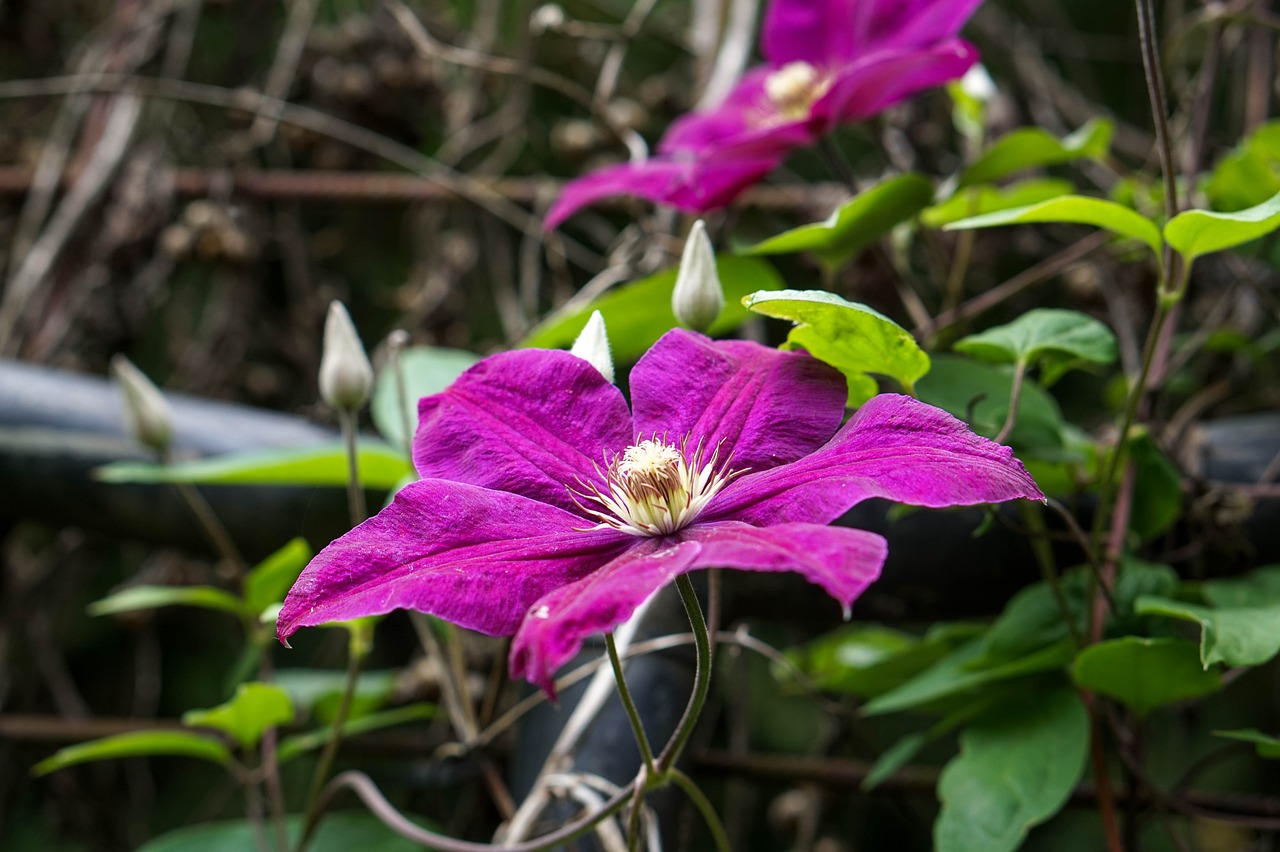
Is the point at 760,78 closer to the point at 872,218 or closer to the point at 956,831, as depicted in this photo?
the point at 872,218

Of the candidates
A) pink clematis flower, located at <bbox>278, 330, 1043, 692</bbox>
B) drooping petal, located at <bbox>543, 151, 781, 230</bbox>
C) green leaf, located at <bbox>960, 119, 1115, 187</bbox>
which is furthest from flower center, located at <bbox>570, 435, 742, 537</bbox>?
green leaf, located at <bbox>960, 119, 1115, 187</bbox>

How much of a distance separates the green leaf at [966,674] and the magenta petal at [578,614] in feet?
0.85

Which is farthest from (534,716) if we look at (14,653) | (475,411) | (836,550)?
(14,653)

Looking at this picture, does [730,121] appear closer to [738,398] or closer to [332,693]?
[738,398]

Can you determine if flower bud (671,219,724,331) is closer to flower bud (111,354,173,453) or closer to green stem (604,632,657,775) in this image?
green stem (604,632,657,775)

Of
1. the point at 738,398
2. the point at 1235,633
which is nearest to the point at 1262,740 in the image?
the point at 1235,633

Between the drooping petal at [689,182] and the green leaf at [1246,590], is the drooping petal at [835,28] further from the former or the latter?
the green leaf at [1246,590]

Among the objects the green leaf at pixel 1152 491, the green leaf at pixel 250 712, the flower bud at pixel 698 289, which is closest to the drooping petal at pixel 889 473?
the flower bud at pixel 698 289

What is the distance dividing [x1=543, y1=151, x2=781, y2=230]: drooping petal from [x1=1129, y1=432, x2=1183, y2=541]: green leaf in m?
0.25

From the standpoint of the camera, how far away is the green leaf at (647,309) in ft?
1.92

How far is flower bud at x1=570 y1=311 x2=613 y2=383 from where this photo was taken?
1.39 feet

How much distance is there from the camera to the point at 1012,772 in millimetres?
482

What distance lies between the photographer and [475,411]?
1.34ft

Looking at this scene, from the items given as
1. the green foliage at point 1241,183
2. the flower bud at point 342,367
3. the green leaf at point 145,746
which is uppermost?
the green foliage at point 1241,183
